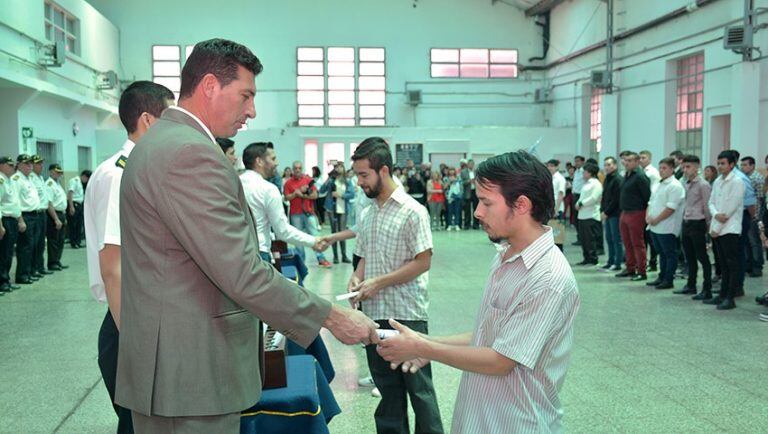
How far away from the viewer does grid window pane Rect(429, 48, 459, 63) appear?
984 inches

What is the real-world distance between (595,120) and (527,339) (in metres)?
20.9

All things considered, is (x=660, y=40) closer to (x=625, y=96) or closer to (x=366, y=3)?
(x=625, y=96)

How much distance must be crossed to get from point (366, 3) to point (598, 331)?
19.9 metres

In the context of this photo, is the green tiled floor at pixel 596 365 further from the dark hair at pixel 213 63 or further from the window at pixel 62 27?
the window at pixel 62 27

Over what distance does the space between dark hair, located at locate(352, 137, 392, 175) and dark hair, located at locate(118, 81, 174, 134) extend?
1067 mm

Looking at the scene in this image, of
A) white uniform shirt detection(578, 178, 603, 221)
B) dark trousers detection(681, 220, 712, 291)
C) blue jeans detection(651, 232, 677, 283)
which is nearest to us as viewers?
dark trousers detection(681, 220, 712, 291)

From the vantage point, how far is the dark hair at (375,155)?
12.0 ft

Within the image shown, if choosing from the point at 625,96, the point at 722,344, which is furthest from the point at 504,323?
the point at 625,96

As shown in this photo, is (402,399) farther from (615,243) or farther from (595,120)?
(595,120)

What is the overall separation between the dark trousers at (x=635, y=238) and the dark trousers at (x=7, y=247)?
853 centimetres

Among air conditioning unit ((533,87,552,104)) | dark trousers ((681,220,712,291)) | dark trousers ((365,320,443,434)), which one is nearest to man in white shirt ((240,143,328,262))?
dark trousers ((365,320,443,434))

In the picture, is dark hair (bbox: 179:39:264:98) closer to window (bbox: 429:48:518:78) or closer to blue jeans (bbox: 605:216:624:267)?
blue jeans (bbox: 605:216:624:267)

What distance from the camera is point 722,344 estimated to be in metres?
6.23

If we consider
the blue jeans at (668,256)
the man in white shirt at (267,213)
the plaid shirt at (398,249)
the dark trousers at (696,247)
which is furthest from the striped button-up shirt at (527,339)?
the blue jeans at (668,256)
